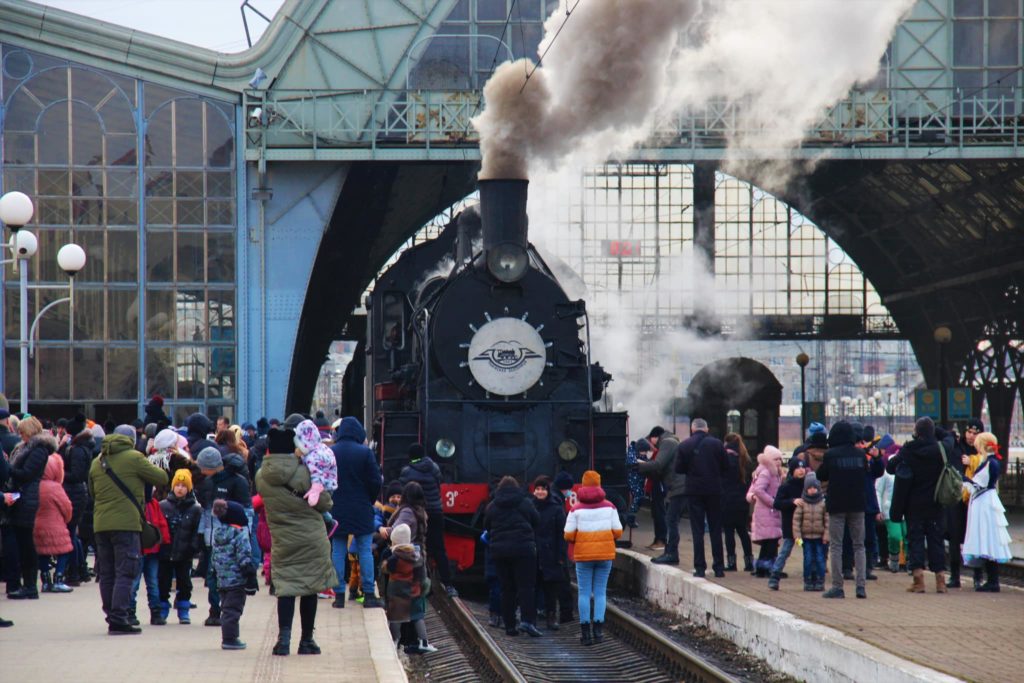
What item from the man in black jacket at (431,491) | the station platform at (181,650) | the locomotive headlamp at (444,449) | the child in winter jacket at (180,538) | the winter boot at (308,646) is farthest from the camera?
the locomotive headlamp at (444,449)

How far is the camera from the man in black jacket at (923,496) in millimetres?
13312

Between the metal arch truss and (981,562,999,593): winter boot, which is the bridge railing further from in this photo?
(981,562,999,593): winter boot

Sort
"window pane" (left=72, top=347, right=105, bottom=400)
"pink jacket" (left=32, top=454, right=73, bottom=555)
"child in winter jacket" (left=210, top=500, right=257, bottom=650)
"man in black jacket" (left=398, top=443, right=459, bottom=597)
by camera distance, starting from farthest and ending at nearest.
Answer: "window pane" (left=72, top=347, right=105, bottom=400) < "man in black jacket" (left=398, top=443, right=459, bottom=597) < "pink jacket" (left=32, top=454, right=73, bottom=555) < "child in winter jacket" (left=210, top=500, right=257, bottom=650)

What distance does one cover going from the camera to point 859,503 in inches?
504

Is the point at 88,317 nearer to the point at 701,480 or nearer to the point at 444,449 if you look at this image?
the point at 444,449

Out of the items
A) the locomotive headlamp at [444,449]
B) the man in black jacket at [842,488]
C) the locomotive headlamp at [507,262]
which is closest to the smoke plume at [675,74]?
the locomotive headlamp at [507,262]

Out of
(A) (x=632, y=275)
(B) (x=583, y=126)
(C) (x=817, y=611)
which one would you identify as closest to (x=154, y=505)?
(C) (x=817, y=611)

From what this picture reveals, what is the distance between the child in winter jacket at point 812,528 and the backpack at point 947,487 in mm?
1112

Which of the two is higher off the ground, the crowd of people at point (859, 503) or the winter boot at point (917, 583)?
the crowd of people at point (859, 503)

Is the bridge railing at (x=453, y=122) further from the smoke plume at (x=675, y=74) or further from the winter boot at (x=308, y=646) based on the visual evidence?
the winter boot at (x=308, y=646)

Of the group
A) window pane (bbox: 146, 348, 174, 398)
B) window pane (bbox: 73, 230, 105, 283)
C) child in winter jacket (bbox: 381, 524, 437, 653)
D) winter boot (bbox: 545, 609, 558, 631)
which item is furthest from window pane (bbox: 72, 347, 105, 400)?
child in winter jacket (bbox: 381, 524, 437, 653)

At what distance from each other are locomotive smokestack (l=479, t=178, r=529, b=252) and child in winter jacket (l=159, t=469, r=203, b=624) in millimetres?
5253

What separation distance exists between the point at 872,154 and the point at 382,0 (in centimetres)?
1047

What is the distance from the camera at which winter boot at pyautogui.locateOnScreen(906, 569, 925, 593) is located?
539 inches
